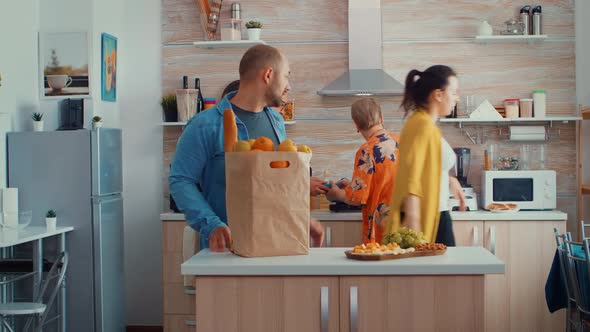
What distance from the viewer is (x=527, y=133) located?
5.66 meters

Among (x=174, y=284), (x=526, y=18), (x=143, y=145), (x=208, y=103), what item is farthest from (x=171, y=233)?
(x=526, y=18)

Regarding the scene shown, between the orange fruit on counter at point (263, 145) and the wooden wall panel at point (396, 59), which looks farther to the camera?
the wooden wall panel at point (396, 59)

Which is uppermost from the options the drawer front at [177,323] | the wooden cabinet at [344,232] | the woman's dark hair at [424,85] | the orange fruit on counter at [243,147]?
the woman's dark hair at [424,85]

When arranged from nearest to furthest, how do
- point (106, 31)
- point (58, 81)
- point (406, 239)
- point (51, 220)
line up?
1. point (406, 239)
2. point (51, 220)
3. point (58, 81)
4. point (106, 31)

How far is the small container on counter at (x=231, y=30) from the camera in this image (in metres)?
5.75

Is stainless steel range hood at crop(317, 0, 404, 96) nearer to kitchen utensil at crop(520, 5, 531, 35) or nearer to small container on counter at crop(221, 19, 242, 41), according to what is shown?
small container on counter at crop(221, 19, 242, 41)

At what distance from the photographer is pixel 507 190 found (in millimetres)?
5465

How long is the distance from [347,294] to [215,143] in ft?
2.61

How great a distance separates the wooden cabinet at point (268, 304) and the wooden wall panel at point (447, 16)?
11.9 ft

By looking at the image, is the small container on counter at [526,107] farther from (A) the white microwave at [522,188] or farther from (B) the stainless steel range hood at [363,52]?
(B) the stainless steel range hood at [363,52]

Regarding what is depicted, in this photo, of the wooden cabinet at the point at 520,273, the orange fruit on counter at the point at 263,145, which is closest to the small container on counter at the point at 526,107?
the wooden cabinet at the point at 520,273

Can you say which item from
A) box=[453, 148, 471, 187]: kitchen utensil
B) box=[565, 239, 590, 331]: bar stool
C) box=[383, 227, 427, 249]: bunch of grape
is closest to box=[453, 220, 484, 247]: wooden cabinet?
box=[453, 148, 471, 187]: kitchen utensil

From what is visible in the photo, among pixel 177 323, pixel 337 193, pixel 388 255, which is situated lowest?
pixel 177 323

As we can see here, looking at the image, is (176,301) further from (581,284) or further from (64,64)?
(581,284)
